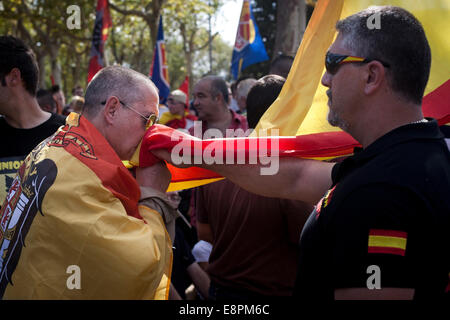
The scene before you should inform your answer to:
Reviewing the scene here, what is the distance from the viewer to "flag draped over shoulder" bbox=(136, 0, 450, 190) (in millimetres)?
2213

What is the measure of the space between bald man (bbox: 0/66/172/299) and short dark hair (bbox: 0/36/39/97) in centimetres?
149

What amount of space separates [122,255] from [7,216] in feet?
2.28

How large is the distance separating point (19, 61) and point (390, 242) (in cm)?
292

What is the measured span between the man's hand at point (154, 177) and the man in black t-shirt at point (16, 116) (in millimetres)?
1338

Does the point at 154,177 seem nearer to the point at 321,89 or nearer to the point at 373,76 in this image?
the point at 321,89

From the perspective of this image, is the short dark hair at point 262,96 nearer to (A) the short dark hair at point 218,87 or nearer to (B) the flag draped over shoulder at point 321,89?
(B) the flag draped over shoulder at point 321,89

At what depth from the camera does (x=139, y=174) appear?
7.39 feet

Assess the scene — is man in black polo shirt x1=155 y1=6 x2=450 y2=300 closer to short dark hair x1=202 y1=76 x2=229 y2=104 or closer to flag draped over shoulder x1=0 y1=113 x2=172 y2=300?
flag draped over shoulder x1=0 y1=113 x2=172 y2=300

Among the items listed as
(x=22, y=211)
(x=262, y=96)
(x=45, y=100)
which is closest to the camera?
(x=22, y=211)

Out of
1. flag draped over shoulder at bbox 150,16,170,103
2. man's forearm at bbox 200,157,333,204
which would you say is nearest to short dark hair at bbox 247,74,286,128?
man's forearm at bbox 200,157,333,204

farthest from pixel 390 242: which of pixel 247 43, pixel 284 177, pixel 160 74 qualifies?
pixel 160 74

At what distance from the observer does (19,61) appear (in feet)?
10.8
